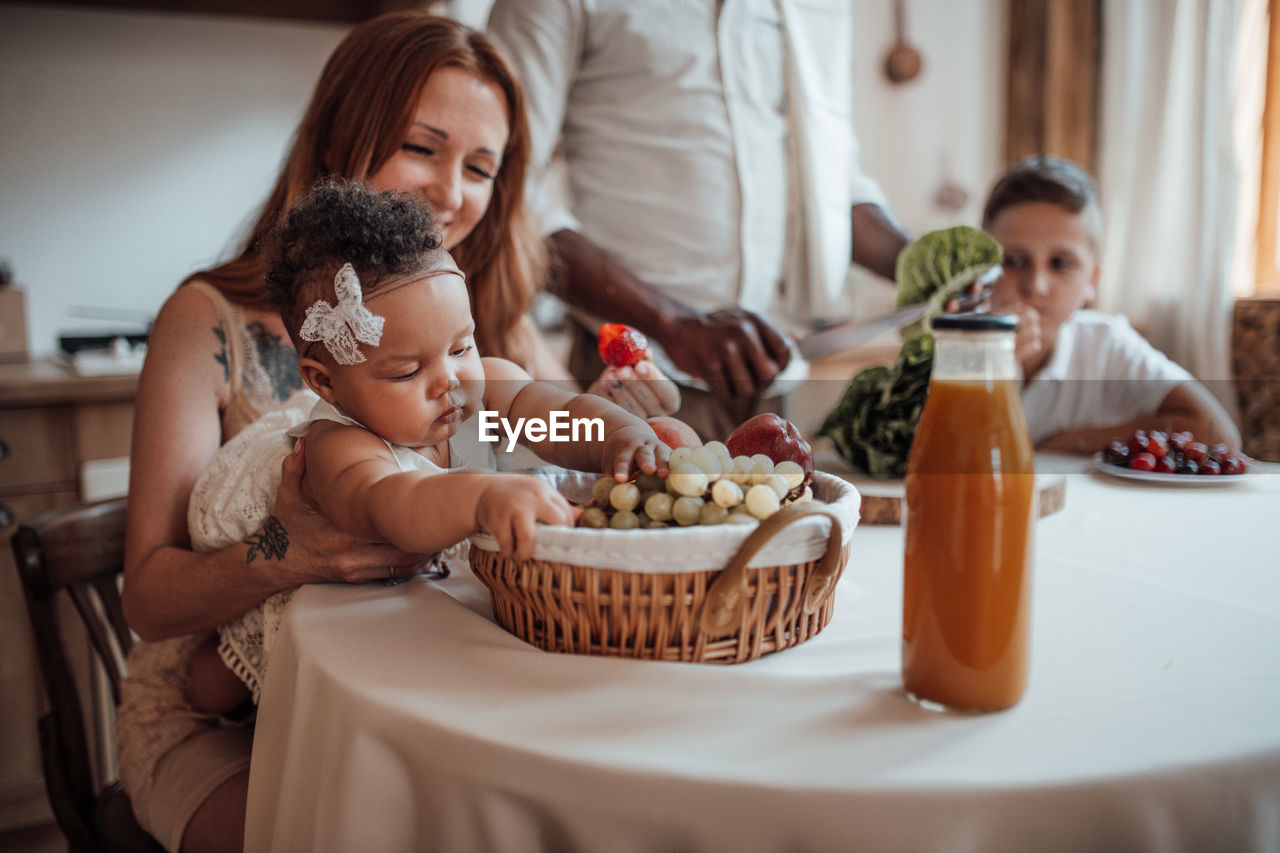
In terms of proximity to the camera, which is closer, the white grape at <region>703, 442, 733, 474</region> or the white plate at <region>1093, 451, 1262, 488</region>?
the white grape at <region>703, 442, 733, 474</region>

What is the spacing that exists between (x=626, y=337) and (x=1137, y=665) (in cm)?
33

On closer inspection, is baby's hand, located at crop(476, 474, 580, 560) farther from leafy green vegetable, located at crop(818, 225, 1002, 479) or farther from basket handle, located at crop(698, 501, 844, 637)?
leafy green vegetable, located at crop(818, 225, 1002, 479)

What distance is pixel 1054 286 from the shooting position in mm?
874

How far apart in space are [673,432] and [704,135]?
21.0 inches

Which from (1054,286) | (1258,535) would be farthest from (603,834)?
(1054,286)

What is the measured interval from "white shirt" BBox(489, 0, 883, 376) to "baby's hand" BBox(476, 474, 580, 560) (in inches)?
18.0

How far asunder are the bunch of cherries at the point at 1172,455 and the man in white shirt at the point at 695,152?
12.7 inches

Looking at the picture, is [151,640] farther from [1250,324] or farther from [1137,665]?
[1250,324]

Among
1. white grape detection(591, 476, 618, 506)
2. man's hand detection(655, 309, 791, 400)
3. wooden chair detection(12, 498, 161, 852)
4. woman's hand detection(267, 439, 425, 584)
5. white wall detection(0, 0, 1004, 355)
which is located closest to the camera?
white grape detection(591, 476, 618, 506)

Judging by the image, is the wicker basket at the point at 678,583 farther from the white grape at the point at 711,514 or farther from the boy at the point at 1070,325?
the boy at the point at 1070,325

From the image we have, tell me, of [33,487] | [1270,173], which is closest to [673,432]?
[1270,173]

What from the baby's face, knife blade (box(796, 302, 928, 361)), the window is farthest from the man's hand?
the window

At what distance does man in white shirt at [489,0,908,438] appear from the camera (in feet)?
2.77

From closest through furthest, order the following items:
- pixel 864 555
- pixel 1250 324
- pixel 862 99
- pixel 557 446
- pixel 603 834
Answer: pixel 603 834, pixel 557 446, pixel 864 555, pixel 1250 324, pixel 862 99
